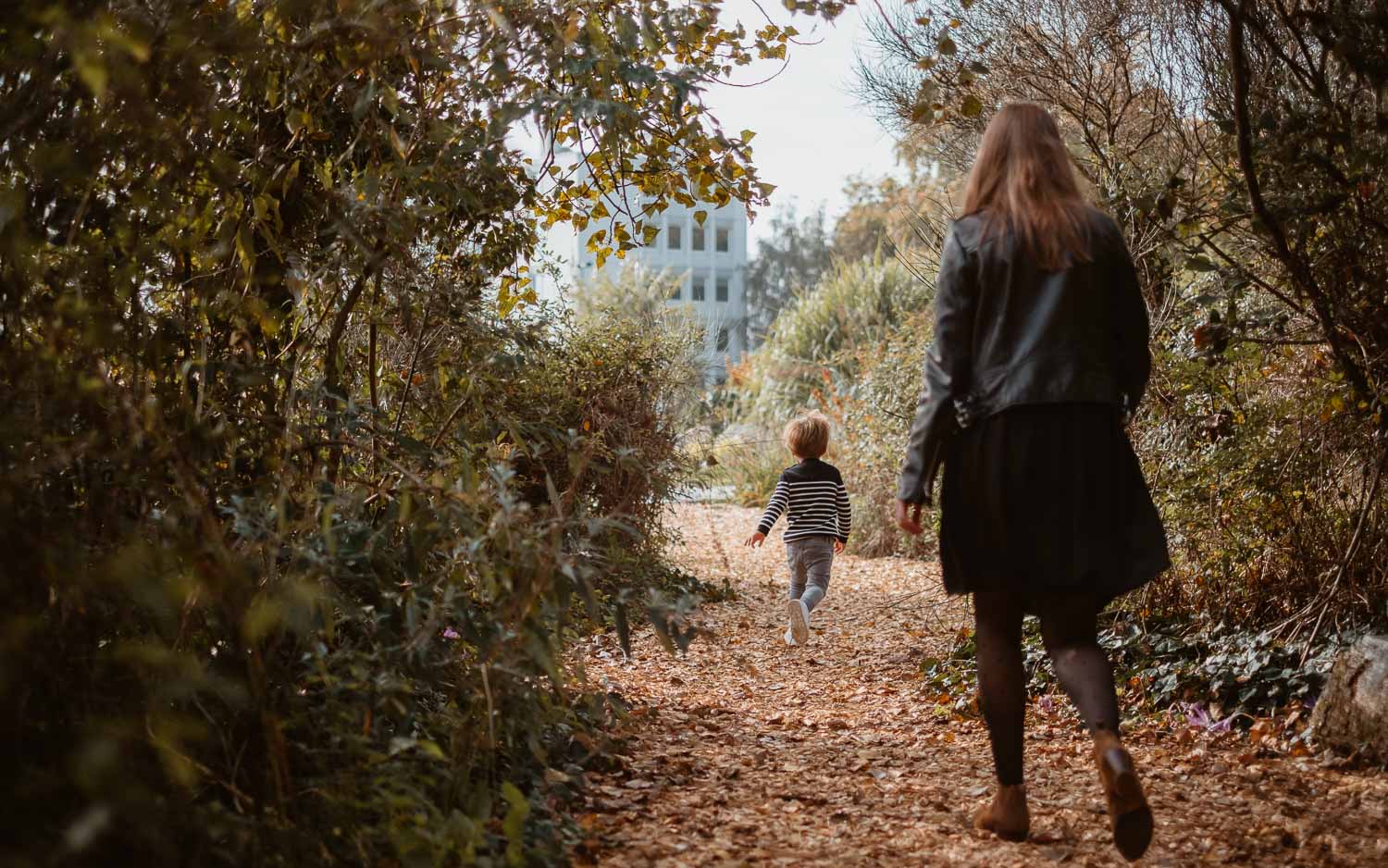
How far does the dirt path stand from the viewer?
2.80 m

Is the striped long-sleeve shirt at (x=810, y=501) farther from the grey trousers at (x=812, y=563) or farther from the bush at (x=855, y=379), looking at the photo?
the bush at (x=855, y=379)

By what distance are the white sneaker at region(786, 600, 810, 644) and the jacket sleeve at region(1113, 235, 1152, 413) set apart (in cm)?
373

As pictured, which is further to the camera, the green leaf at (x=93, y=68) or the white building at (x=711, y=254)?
the white building at (x=711, y=254)

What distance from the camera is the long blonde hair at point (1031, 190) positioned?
270 centimetres

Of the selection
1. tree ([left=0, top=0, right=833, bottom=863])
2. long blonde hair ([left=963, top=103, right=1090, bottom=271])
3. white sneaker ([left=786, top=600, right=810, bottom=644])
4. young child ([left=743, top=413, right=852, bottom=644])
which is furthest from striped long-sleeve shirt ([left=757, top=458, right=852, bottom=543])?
long blonde hair ([left=963, top=103, right=1090, bottom=271])

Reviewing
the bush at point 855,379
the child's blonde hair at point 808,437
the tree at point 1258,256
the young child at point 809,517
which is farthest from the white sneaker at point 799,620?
the bush at point 855,379

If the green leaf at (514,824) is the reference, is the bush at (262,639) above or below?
above

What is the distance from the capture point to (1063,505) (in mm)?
2645

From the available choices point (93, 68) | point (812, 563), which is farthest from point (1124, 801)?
point (812, 563)

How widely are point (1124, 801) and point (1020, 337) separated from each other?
1093 millimetres

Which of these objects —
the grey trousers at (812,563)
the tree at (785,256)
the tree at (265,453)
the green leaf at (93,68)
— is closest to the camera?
the green leaf at (93,68)

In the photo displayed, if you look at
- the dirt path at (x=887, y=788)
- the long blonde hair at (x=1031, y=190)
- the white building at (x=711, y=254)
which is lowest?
the dirt path at (x=887, y=788)

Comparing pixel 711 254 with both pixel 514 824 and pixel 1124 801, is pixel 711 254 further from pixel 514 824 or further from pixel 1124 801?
pixel 514 824

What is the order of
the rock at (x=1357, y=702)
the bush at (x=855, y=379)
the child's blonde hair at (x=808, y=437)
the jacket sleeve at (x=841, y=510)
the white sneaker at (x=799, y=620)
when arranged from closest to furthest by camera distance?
the rock at (x=1357, y=702), the white sneaker at (x=799, y=620), the jacket sleeve at (x=841, y=510), the child's blonde hair at (x=808, y=437), the bush at (x=855, y=379)
